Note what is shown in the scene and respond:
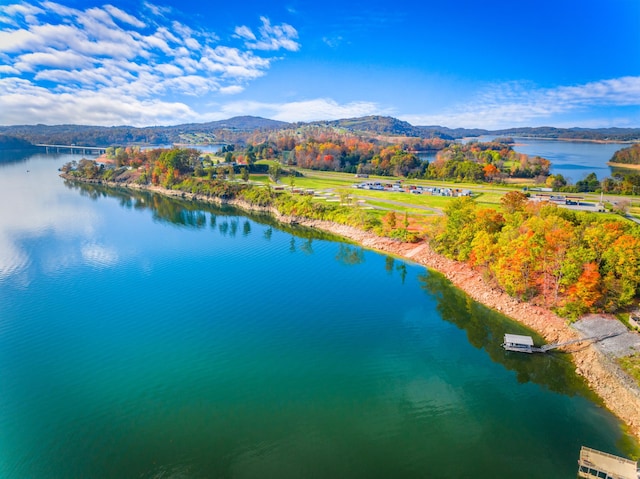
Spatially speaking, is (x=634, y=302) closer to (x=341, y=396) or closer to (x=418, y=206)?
(x=341, y=396)

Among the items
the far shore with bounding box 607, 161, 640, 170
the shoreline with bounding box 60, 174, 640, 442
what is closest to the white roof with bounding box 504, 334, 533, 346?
the shoreline with bounding box 60, 174, 640, 442

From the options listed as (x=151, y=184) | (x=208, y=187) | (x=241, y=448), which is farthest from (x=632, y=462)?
(x=151, y=184)

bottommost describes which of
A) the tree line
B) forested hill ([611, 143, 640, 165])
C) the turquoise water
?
the turquoise water

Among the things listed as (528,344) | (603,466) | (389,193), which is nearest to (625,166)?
(389,193)

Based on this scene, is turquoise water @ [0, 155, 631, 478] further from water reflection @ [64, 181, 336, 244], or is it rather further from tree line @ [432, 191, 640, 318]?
water reflection @ [64, 181, 336, 244]

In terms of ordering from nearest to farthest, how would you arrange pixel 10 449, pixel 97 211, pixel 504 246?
pixel 10 449, pixel 504 246, pixel 97 211

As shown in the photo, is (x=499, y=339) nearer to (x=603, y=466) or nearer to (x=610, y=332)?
(x=610, y=332)
